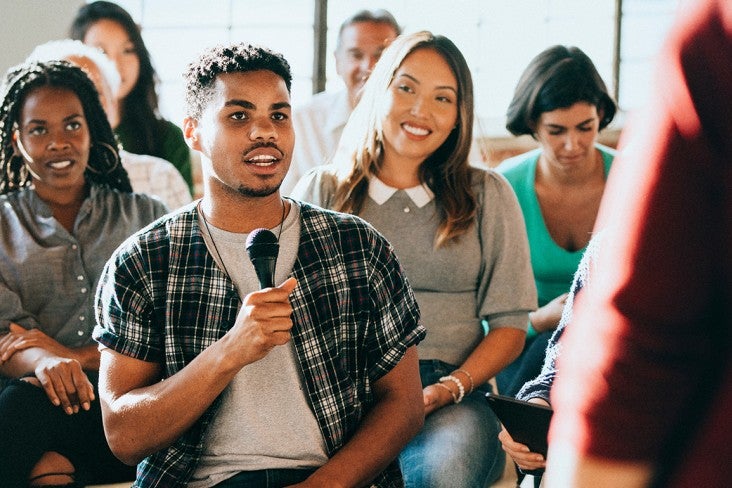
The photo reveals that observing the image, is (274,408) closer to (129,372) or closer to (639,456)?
(129,372)

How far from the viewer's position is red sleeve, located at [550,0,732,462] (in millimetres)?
468

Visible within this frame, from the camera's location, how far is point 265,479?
158 centimetres

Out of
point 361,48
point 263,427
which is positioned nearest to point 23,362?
point 263,427

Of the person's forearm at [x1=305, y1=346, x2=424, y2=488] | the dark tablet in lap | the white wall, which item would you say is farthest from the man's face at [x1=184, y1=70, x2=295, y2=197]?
the white wall

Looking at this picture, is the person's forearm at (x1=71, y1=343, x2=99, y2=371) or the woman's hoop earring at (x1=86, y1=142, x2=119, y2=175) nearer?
the person's forearm at (x1=71, y1=343, x2=99, y2=371)

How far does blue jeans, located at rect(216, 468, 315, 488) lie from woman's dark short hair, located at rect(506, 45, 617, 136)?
63.5 inches

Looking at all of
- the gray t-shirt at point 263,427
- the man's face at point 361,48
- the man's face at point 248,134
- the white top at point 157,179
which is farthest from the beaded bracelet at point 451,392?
the man's face at point 361,48

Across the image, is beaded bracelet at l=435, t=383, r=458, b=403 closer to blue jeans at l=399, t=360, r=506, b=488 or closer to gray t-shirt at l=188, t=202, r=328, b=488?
blue jeans at l=399, t=360, r=506, b=488

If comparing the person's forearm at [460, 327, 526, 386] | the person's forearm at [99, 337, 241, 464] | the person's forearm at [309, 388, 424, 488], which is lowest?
the person's forearm at [460, 327, 526, 386]

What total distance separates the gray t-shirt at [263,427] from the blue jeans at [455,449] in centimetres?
41

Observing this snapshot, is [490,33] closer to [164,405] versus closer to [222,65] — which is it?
[222,65]

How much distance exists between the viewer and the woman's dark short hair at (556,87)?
282 centimetres

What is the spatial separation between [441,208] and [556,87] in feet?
2.23

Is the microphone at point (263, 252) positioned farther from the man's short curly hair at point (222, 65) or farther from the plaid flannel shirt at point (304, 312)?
the man's short curly hair at point (222, 65)
